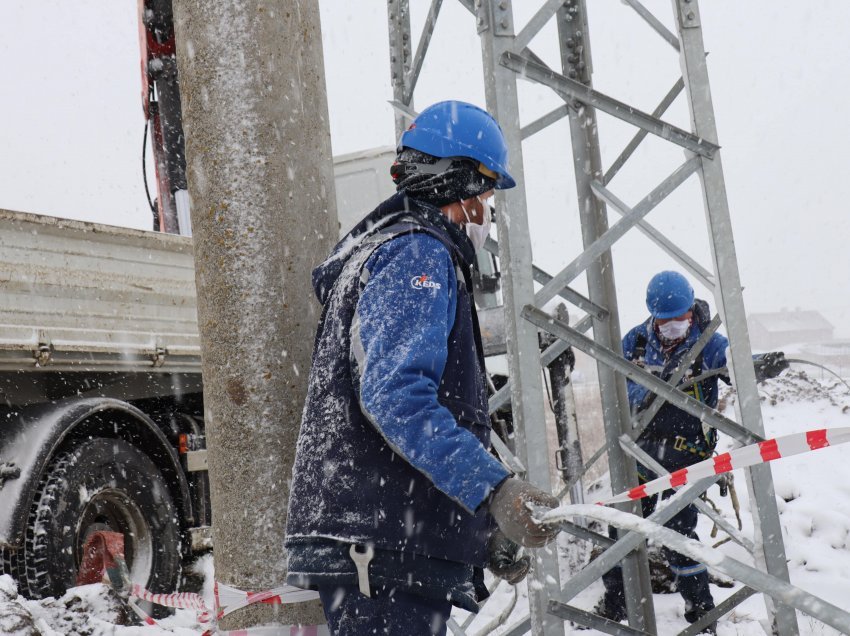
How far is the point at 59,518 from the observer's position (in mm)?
4332

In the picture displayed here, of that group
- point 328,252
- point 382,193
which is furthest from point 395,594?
point 382,193

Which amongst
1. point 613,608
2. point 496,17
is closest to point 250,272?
point 496,17

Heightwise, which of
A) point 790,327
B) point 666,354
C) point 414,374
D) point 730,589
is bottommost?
point 730,589

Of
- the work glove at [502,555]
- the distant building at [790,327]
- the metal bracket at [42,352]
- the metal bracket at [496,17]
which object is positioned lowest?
the work glove at [502,555]

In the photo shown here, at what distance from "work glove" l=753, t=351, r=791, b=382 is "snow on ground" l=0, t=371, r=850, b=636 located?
4.63 feet

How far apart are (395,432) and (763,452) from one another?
35.5 inches

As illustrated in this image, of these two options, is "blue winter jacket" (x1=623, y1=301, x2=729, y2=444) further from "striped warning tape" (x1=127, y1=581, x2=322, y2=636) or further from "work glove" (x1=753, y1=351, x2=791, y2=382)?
"striped warning tape" (x1=127, y1=581, x2=322, y2=636)

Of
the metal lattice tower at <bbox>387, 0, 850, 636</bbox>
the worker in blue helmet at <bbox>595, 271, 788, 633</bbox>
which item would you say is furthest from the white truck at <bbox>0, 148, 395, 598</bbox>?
the worker in blue helmet at <bbox>595, 271, 788, 633</bbox>

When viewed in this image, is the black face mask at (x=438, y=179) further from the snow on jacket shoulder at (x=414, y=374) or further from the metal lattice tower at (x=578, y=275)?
the metal lattice tower at (x=578, y=275)

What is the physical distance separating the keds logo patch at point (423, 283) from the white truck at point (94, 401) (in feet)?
10.5

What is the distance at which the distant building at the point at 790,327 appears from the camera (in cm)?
4388

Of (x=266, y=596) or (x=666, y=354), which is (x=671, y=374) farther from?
(x=266, y=596)

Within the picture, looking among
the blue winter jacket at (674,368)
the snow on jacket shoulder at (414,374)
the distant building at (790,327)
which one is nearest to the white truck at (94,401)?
the blue winter jacket at (674,368)

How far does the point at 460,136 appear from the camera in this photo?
2104 mm
